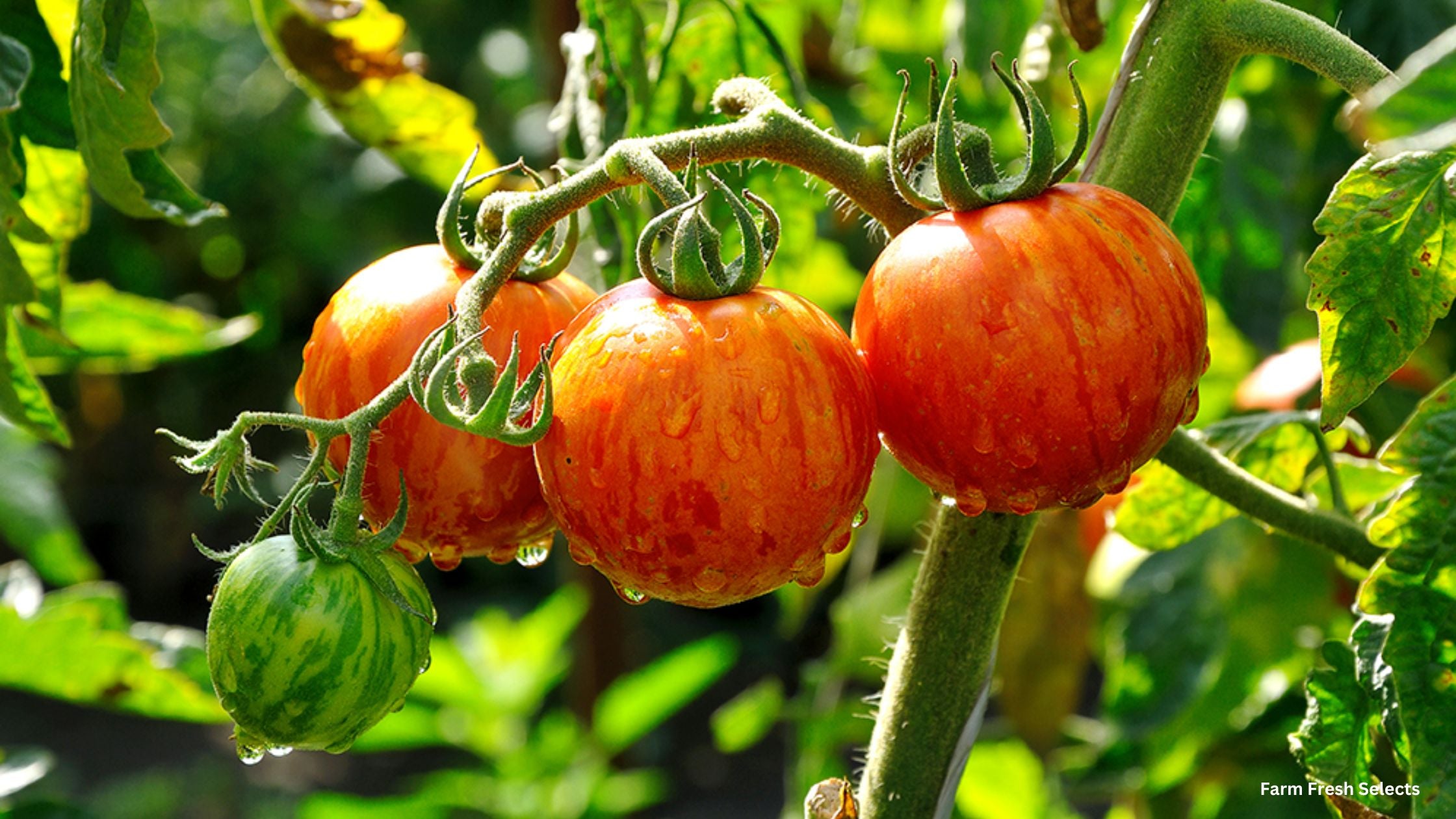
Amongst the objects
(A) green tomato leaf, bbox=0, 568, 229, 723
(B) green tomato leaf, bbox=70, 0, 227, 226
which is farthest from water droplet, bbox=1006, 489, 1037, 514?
(A) green tomato leaf, bbox=0, 568, 229, 723

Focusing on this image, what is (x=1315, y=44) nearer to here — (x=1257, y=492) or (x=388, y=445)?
(x=1257, y=492)

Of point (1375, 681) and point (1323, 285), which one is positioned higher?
point (1323, 285)

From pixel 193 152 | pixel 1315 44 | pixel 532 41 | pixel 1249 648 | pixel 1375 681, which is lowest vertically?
pixel 193 152

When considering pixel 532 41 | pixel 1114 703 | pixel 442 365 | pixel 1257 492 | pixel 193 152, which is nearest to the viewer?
pixel 442 365

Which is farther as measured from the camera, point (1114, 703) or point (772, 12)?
point (1114, 703)

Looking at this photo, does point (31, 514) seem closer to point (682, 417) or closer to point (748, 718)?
point (748, 718)

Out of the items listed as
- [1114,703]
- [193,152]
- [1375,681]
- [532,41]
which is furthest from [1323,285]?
[193,152]

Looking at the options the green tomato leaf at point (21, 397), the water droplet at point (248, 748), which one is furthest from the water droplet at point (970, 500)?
the green tomato leaf at point (21, 397)
